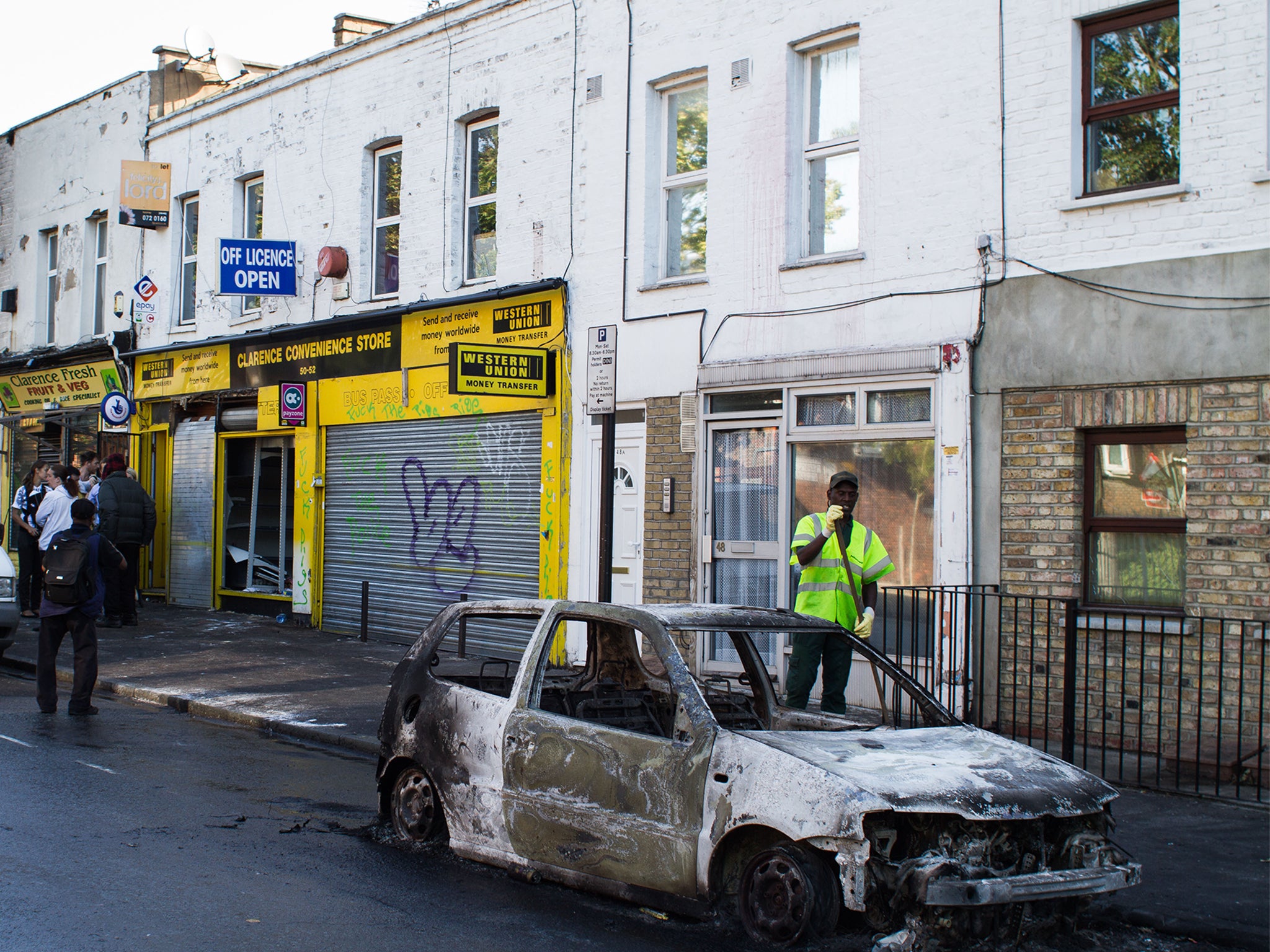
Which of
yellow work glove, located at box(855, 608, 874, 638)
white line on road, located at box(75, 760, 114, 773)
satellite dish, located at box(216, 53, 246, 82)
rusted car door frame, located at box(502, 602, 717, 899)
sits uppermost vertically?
satellite dish, located at box(216, 53, 246, 82)

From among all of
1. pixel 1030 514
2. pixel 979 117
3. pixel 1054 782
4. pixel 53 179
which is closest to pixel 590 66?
pixel 979 117

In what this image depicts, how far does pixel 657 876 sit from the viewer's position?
17.4ft

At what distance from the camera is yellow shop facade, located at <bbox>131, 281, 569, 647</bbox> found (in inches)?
549

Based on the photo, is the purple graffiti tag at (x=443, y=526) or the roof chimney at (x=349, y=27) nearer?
the purple graffiti tag at (x=443, y=526)

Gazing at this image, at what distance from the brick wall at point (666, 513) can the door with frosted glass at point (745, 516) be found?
28 centimetres

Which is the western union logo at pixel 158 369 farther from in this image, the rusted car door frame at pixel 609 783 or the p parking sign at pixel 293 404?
the rusted car door frame at pixel 609 783

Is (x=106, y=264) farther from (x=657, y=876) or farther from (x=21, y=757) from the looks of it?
(x=657, y=876)

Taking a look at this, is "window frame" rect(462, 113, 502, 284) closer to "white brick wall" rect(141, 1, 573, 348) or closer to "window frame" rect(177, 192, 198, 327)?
"white brick wall" rect(141, 1, 573, 348)

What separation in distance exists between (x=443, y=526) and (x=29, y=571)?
6001mm

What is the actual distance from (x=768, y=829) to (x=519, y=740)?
1.40m

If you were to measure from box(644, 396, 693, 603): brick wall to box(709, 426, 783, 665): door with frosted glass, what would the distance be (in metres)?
0.28

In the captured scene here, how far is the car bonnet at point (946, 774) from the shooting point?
190 inches

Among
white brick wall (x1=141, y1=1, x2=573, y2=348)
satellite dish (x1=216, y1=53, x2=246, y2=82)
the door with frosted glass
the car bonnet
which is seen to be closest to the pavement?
the car bonnet

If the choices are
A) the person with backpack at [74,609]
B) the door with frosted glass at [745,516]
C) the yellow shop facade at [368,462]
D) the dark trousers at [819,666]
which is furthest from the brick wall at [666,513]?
the person with backpack at [74,609]
